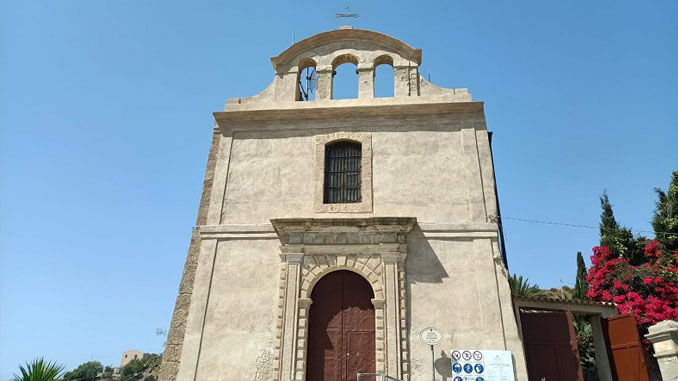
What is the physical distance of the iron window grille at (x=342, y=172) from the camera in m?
9.43

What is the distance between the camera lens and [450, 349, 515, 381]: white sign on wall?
7.31 m

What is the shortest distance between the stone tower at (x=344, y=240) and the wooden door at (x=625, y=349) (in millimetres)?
3336

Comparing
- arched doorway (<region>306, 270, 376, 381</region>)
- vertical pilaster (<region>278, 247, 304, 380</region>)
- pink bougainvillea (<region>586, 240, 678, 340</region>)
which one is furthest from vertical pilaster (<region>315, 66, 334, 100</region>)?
pink bougainvillea (<region>586, 240, 678, 340</region>)

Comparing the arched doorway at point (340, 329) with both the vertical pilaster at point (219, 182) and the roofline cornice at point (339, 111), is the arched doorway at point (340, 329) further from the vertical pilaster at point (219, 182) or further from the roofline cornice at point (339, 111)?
the roofline cornice at point (339, 111)

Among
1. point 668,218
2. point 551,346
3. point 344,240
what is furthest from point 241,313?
point 668,218

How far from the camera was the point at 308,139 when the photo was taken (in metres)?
10.0

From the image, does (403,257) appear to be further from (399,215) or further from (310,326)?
(310,326)

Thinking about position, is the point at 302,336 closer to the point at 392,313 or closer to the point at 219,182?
the point at 392,313

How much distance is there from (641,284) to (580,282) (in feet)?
16.9

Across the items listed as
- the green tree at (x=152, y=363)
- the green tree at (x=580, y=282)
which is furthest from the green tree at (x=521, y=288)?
Result: the green tree at (x=152, y=363)

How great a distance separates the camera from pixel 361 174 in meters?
9.55

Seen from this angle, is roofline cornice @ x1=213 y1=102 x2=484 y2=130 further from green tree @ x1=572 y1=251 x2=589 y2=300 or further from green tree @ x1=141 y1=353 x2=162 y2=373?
green tree @ x1=141 y1=353 x2=162 y2=373

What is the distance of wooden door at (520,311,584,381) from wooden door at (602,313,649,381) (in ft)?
3.99

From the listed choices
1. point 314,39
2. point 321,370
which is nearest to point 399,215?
point 321,370
